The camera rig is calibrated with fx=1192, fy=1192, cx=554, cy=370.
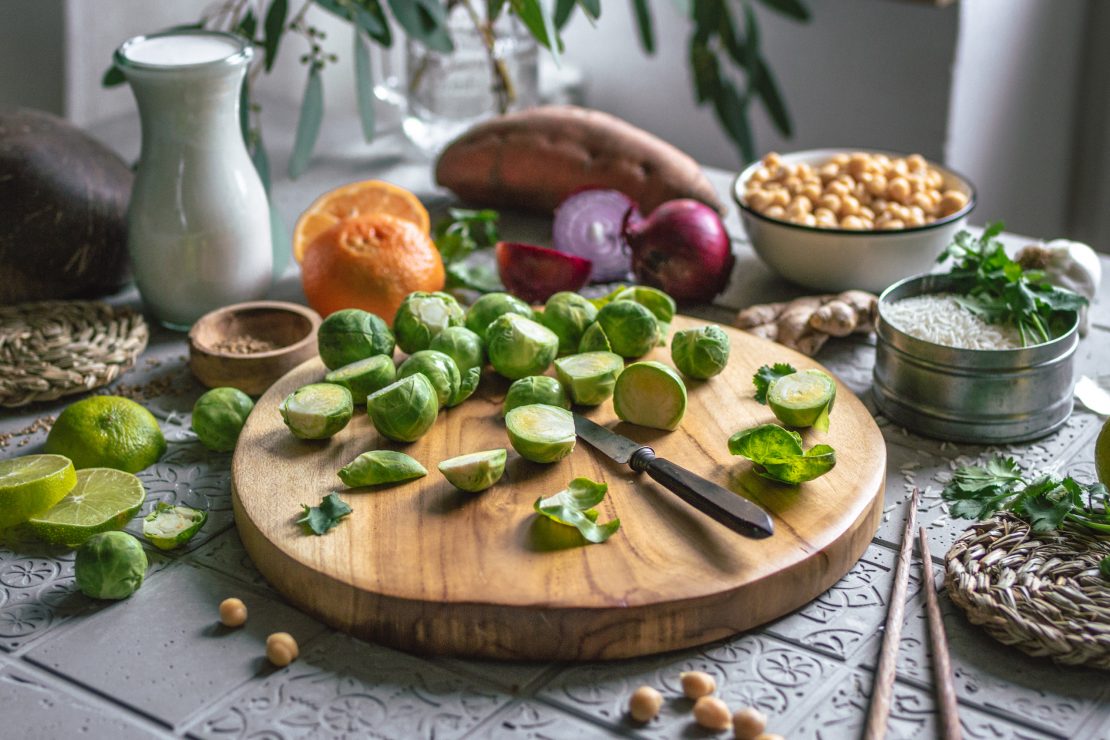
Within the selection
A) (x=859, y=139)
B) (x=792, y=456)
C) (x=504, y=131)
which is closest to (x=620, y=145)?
(x=504, y=131)

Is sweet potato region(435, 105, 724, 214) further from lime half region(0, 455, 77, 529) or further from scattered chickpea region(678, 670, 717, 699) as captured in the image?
scattered chickpea region(678, 670, 717, 699)

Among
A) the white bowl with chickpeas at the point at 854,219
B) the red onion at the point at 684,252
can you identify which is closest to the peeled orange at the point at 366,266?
the red onion at the point at 684,252

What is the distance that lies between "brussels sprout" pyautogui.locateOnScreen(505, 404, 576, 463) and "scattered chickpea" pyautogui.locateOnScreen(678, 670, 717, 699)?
0.36m

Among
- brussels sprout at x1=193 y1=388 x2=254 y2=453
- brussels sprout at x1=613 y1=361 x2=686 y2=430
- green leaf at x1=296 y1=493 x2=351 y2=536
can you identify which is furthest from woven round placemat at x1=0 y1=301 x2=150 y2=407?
brussels sprout at x1=613 y1=361 x2=686 y2=430

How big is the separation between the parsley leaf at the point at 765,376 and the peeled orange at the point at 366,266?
620 mm

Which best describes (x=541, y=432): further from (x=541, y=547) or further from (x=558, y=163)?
(x=558, y=163)

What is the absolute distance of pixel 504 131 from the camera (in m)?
2.46

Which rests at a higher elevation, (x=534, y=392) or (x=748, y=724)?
(x=534, y=392)

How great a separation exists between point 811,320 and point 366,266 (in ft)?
2.40

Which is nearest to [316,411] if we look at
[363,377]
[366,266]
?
[363,377]

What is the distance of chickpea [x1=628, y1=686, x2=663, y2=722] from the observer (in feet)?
3.89

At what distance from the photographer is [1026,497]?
1.45m

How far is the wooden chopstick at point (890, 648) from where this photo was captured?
3.84 feet

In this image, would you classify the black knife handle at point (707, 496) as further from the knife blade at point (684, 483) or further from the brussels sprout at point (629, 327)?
the brussels sprout at point (629, 327)
